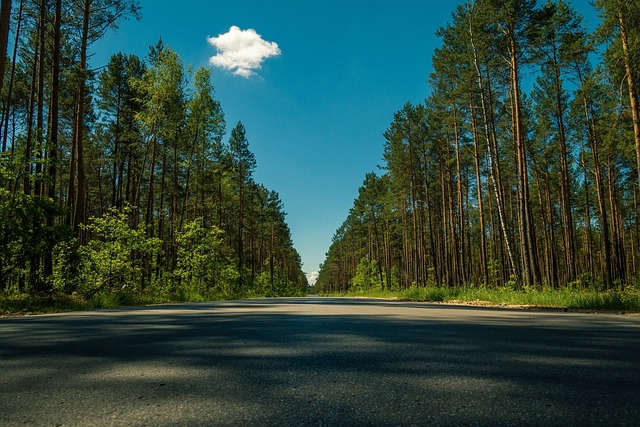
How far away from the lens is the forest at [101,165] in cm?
1137

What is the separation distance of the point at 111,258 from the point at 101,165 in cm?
2516

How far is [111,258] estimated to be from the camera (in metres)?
15.6

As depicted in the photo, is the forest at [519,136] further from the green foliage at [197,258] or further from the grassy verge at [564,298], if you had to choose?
the green foliage at [197,258]

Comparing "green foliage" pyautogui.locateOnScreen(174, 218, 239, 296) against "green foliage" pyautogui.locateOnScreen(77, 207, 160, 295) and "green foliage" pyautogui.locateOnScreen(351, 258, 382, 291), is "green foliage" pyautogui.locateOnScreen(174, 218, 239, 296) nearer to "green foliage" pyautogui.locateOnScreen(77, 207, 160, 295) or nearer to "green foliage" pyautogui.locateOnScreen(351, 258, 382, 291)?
"green foliage" pyautogui.locateOnScreen(77, 207, 160, 295)

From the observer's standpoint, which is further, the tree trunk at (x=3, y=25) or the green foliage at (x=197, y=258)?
the green foliage at (x=197, y=258)

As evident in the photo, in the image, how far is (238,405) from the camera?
6.86 ft

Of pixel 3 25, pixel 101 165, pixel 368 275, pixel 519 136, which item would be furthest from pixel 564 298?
pixel 368 275

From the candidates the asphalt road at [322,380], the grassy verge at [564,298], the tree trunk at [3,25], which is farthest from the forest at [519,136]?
the tree trunk at [3,25]

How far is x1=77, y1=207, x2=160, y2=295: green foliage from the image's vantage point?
1427 cm

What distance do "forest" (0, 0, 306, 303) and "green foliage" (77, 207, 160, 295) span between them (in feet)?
0.17

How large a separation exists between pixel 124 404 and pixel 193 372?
77 cm

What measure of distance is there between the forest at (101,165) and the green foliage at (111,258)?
0.05 metres

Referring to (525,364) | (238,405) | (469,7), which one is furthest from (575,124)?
(238,405)

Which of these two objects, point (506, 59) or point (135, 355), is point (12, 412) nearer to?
point (135, 355)
